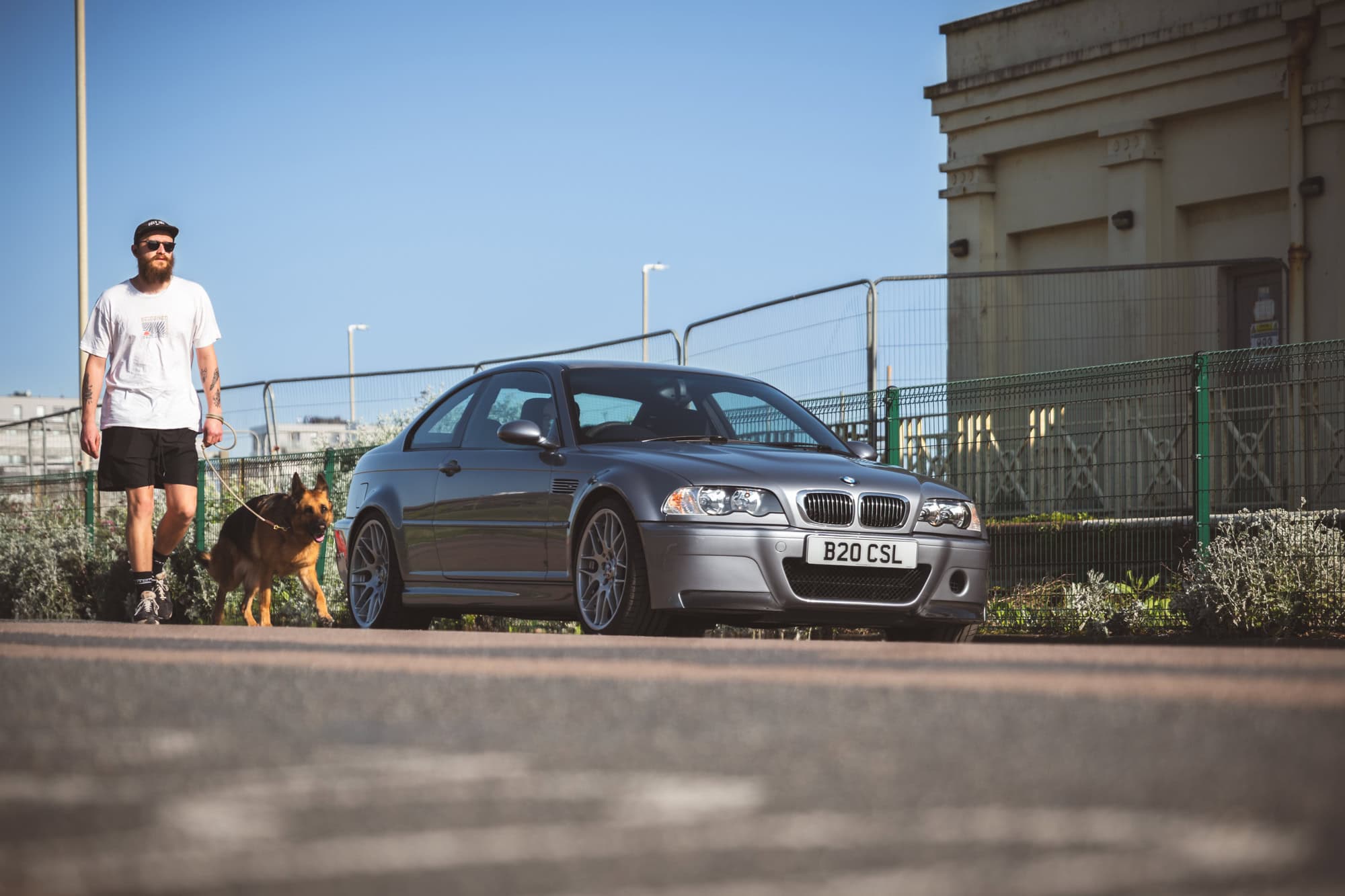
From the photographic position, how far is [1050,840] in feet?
9.41

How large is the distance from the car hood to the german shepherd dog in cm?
461

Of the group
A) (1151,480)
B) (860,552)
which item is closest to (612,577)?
(860,552)

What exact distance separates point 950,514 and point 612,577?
5.52 feet

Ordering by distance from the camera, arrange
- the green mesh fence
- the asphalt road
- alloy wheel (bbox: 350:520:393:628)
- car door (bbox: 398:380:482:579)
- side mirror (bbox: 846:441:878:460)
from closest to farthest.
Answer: the asphalt road
side mirror (bbox: 846:441:878:460)
car door (bbox: 398:380:482:579)
alloy wheel (bbox: 350:520:393:628)
the green mesh fence

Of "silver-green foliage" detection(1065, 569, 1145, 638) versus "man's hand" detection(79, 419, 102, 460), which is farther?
"silver-green foliage" detection(1065, 569, 1145, 638)

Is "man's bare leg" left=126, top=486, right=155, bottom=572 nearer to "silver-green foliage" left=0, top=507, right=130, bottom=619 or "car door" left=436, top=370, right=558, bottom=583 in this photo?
"car door" left=436, top=370, right=558, bottom=583

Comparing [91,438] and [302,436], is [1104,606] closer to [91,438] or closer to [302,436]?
[91,438]

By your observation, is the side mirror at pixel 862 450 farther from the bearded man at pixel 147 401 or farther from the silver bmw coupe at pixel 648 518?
the bearded man at pixel 147 401

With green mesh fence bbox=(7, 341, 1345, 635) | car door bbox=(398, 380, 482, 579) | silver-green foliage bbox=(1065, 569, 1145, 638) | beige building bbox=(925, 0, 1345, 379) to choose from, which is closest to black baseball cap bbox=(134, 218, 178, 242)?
car door bbox=(398, 380, 482, 579)

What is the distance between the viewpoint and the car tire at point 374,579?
10617 mm

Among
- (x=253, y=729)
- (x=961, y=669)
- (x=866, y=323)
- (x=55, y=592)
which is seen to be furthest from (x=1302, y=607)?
(x=55, y=592)

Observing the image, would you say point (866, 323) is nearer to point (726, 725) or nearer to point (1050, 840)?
point (726, 725)

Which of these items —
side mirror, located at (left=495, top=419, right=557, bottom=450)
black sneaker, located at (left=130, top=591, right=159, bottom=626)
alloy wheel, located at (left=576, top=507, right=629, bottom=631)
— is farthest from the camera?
black sneaker, located at (left=130, top=591, right=159, bottom=626)

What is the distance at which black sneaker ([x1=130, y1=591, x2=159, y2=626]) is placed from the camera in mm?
10453
